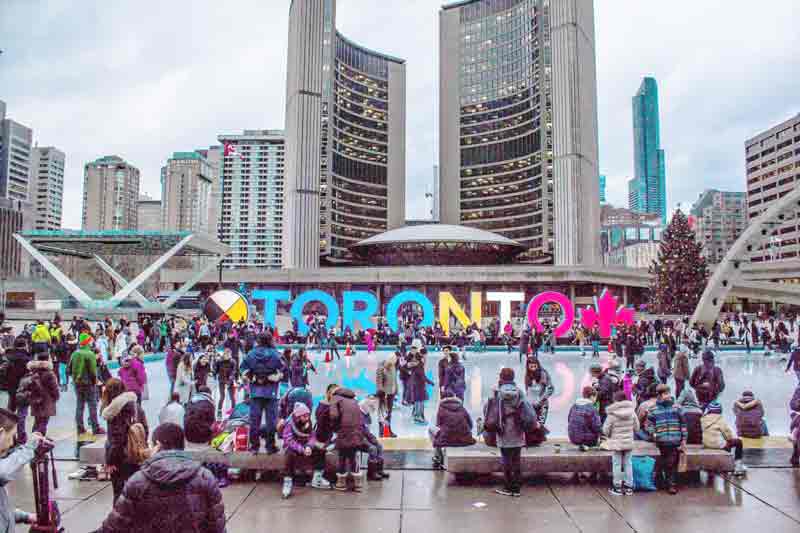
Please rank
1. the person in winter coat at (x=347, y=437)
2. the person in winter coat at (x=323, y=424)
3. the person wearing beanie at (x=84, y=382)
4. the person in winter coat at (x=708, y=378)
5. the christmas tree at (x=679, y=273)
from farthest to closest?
the christmas tree at (x=679, y=273)
the person in winter coat at (x=708, y=378)
the person wearing beanie at (x=84, y=382)
the person in winter coat at (x=323, y=424)
the person in winter coat at (x=347, y=437)

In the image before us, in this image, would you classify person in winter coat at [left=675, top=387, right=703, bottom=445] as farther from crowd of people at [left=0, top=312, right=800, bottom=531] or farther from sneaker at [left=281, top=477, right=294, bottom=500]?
sneaker at [left=281, top=477, right=294, bottom=500]

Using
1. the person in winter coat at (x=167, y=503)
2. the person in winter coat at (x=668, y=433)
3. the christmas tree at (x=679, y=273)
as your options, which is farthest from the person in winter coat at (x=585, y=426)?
the christmas tree at (x=679, y=273)

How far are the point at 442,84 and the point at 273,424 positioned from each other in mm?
111069

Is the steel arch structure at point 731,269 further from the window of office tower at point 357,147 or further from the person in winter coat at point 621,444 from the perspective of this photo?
Result: the window of office tower at point 357,147

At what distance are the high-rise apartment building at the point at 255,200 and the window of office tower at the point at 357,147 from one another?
79.8 m

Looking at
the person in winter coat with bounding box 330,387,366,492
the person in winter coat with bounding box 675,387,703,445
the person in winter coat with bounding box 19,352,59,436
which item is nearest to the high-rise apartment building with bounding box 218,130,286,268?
the person in winter coat with bounding box 19,352,59,436

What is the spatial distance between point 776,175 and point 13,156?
226 m

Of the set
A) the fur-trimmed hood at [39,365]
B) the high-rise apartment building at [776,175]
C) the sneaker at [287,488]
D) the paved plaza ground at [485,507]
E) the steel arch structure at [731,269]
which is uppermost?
the high-rise apartment building at [776,175]

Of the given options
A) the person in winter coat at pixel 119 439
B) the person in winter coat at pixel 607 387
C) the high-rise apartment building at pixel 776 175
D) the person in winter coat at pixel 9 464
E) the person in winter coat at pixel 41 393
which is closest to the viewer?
the person in winter coat at pixel 9 464

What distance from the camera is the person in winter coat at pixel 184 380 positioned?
38.8ft

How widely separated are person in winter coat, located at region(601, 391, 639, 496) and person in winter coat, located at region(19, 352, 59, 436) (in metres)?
8.04

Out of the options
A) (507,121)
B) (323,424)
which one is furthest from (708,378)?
(507,121)

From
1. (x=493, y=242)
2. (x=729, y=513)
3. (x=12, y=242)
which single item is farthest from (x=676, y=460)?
(x=12, y=242)

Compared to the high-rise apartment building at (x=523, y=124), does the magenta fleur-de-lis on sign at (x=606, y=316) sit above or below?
below
